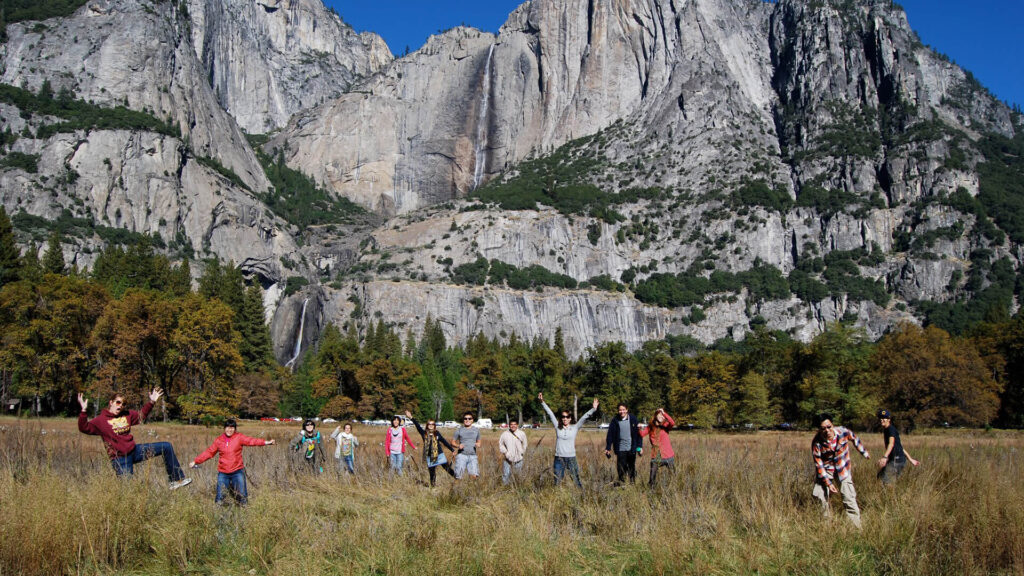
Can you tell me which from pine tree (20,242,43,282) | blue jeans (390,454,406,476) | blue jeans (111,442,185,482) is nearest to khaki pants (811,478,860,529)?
blue jeans (390,454,406,476)

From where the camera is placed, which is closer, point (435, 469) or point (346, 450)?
point (435, 469)

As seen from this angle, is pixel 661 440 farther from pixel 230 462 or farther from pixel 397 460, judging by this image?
pixel 230 462

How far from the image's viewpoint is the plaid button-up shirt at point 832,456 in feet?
33.2

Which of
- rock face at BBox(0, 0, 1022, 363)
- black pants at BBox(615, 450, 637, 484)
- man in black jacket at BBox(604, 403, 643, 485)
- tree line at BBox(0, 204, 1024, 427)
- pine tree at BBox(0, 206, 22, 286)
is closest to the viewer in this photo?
black pants at BBox(615, 450, 637, 484)

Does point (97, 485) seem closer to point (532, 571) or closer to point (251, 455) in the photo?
point (532, 571)

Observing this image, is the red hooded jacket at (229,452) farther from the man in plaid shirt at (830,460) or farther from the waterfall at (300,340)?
the waterfall at (300,340)

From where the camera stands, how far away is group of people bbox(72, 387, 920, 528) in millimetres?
10297

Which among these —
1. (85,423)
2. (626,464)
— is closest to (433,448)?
(626,464)

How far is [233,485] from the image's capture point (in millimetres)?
11859

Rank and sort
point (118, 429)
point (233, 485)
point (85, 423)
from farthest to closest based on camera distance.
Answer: point (233, 485) → point (118, 429) → point (85, 423)

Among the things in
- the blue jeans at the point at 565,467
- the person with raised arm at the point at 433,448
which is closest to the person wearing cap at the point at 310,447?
the person with raised arm at the point at 433,448

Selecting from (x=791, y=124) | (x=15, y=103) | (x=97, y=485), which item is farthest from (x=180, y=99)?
(x=97, y=485)

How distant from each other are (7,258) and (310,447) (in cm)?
6531

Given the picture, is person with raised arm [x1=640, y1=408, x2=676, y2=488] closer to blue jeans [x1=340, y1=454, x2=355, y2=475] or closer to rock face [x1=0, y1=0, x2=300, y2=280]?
blue jeans [x1=340, y1=454, x2=355, y2=475]
